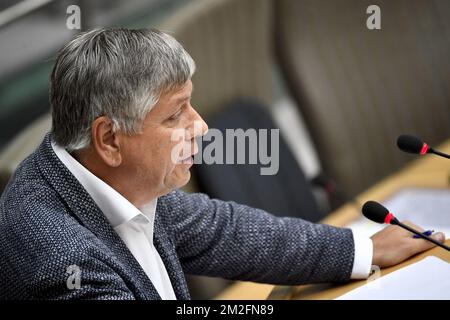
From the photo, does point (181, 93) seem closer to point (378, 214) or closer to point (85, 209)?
point (85, 209)

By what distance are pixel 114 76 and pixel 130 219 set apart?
229 millimetres

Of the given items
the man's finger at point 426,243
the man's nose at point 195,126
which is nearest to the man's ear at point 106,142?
the man's nose at point 195,126

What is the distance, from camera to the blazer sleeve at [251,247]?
148cm

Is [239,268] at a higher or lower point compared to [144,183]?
lower

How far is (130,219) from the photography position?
51.9 inches

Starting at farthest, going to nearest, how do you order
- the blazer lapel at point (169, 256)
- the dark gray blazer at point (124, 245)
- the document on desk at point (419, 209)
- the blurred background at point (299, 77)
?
the blurred background at point (299, 77) → the document on desk at point (419, 209) → the blazer lapel at point (169, 256) → the dark gray blazer at point (124, 245)

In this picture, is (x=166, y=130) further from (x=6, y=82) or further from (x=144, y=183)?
(x=6, y=82)

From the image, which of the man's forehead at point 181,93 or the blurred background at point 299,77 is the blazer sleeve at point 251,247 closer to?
the man's forehead at point 181,93

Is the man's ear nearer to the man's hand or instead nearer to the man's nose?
the man's nose

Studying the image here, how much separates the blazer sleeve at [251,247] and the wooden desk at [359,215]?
0.10 ft

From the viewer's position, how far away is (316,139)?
2.63 meters
